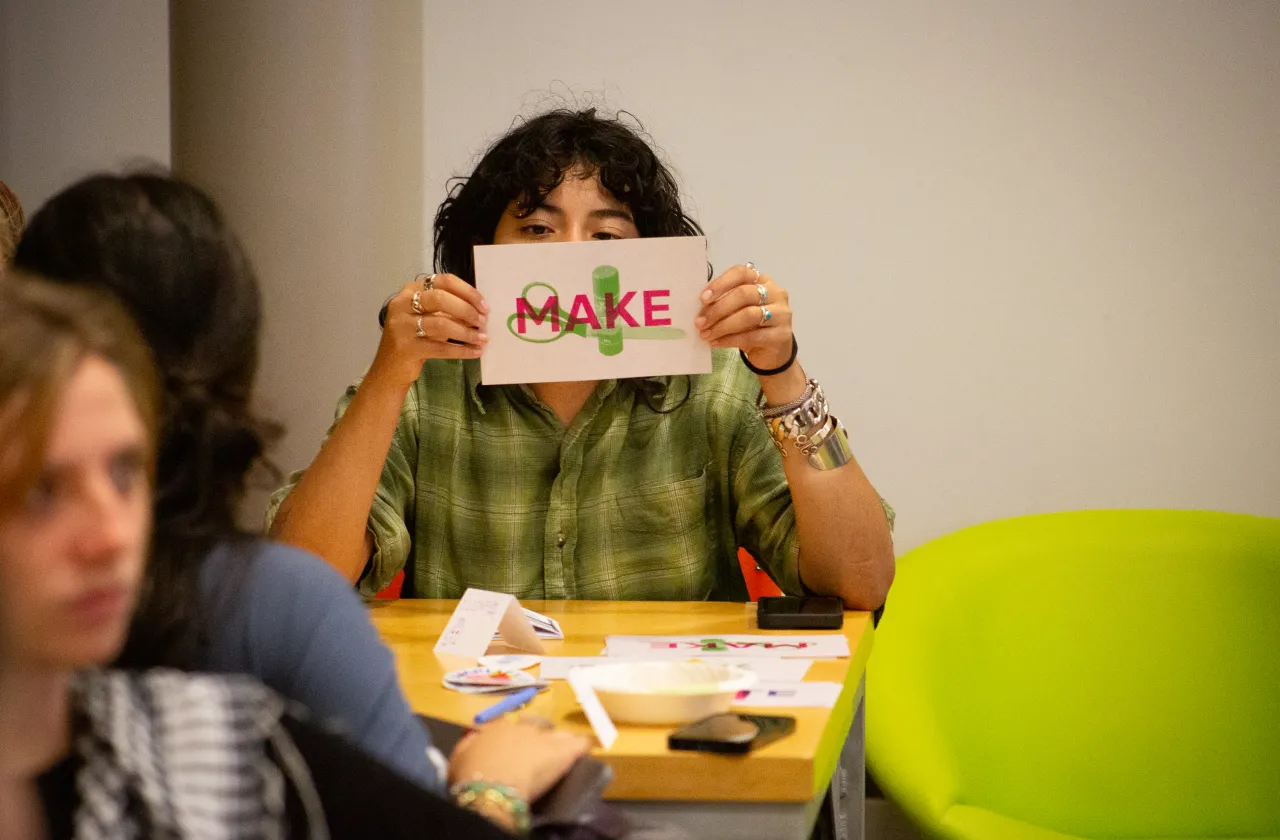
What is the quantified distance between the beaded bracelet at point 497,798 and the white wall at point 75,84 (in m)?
2.58

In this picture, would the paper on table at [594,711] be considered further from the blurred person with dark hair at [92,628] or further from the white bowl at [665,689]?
the blurred person with dark hair at [92,628]

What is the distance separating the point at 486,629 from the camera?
168 cm

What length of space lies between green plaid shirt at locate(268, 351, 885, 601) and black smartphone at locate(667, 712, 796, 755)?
2.60 ft

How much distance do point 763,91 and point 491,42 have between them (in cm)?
65

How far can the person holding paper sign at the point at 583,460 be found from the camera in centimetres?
197

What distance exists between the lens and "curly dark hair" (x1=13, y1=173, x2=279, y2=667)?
2.90 feet

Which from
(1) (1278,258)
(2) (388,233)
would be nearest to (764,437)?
(2) (388,233)

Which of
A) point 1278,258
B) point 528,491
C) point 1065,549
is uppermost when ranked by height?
point 1278,258

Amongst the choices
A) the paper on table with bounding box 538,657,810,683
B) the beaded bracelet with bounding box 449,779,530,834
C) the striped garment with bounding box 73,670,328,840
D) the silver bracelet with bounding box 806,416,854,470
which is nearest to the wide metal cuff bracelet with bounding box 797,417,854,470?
the silver bracelet with bounding box 806,416,854,470

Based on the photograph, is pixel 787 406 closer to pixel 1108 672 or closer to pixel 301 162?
pixel 1108 672

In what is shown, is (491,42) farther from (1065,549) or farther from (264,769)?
(264,769)

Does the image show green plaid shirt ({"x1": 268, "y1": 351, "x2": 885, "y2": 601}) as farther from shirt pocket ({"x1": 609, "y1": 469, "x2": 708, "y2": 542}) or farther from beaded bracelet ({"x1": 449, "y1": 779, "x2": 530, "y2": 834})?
beaded bracelet ({"x1": 449, "y1": 779, "x2": 530, "y2": 834})

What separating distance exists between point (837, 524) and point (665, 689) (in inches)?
27.6

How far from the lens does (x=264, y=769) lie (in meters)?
0.74
